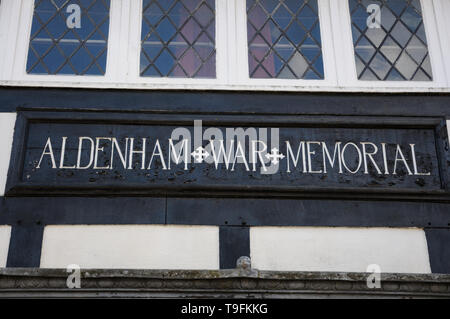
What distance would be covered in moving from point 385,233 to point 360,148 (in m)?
0.76

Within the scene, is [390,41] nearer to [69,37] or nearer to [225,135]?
[225,135]

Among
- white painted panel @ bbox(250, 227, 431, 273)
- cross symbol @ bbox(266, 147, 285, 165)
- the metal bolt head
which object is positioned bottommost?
the metal bolt head

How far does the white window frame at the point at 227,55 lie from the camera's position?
575 centimetres

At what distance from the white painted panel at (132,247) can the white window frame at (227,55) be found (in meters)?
1.28

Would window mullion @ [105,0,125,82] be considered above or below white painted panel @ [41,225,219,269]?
above

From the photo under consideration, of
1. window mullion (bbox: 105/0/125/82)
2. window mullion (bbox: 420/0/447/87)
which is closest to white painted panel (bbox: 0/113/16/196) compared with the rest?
window mullion (bbox: 105/0/125/82)

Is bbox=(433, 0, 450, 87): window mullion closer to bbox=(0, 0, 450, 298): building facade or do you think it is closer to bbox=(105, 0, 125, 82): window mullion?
bbox=(0, 0, 450, 298): building facade

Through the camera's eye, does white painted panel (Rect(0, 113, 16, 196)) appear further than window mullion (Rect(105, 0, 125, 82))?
No

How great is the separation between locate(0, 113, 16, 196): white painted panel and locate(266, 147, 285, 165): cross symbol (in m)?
2.12

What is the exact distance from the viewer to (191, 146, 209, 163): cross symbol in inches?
215

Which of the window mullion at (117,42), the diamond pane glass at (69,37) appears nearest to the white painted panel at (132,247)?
the window mullion at (117,42)

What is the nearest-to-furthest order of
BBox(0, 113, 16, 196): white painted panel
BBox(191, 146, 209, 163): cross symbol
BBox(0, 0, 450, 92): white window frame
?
BBox(0, 113, 16, 196): white painted panel
BBox(191, 146, 209, 163): cross symbol
BBox(0, 0, 450, 92): white window frame

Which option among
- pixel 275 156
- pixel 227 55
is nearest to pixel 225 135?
pixel 275 156

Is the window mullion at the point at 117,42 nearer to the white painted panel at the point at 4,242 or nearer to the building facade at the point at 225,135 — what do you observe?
the building facade at the point at 225,135
